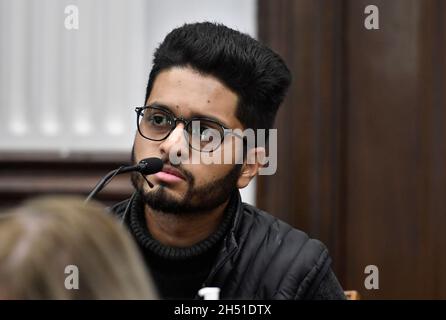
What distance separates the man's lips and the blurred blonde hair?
622mm

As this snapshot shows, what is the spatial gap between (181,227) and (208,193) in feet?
0.28

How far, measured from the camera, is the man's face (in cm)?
138

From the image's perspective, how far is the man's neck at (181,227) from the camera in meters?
1.44

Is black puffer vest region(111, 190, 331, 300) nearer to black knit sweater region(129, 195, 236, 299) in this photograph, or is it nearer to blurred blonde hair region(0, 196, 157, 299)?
black knit sweater region(129, 195, 236, 299)

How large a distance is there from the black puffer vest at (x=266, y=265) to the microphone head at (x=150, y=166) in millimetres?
241

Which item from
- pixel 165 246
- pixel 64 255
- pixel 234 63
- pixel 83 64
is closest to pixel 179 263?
pixel 165 246

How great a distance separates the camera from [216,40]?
1479mm

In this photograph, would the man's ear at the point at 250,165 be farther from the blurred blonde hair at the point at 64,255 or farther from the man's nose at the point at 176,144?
the blurred blonde hair at the point at 64,255

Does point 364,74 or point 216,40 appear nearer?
point 216,40

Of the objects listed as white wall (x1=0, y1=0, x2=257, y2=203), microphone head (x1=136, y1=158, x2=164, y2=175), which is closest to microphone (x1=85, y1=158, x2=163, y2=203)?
microphone head (x1=136, y1=158, x2=164, y2=175)
